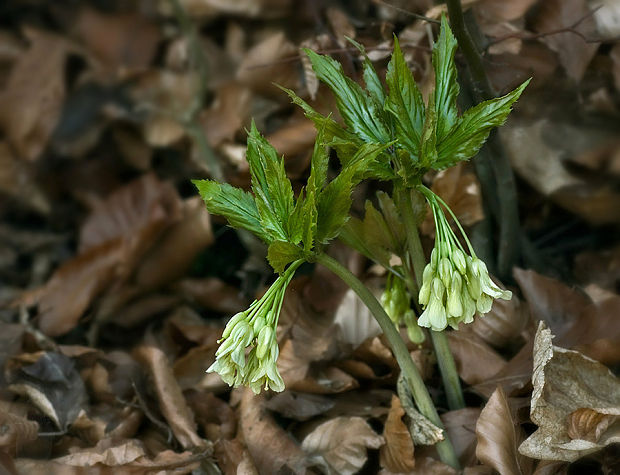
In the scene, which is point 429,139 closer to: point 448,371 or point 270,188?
point 270,188

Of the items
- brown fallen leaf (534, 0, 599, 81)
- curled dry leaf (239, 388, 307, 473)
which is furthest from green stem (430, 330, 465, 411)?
brown fallen leaf (534, 0, 599, 81)

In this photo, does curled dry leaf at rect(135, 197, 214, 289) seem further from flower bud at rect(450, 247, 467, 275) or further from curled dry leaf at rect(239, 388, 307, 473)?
flower bud at rect(450, 247, 467, 275)

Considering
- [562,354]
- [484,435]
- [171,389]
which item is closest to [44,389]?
[171,389]

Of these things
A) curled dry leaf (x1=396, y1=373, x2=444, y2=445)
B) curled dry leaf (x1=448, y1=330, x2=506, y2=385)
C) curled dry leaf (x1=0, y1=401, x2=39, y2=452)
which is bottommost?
curled dry leaf (x1=448, y1=330, x2=506, y2=385)

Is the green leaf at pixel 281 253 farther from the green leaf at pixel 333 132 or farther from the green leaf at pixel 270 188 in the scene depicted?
the green leaf at pixel 333 132

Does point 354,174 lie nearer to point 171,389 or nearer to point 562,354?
point 562,354

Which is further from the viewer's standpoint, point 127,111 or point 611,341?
point 127,111
